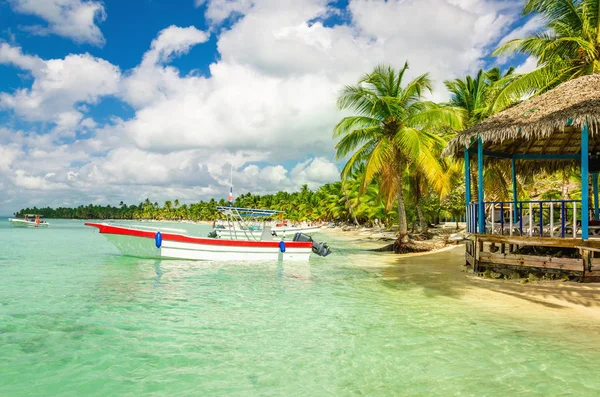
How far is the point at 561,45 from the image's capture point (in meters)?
12.2

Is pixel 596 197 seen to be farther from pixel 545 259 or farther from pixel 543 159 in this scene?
pixel 545 259

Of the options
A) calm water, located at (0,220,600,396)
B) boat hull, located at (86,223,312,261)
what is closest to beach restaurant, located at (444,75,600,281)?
calm water, located at (0,220,600,396)

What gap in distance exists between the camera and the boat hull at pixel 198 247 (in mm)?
13820

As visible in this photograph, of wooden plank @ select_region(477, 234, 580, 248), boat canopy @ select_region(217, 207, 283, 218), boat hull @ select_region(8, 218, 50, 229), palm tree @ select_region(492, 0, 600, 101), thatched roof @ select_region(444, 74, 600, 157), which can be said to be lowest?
boat hull @ select_region(8, 218, 50, 229)

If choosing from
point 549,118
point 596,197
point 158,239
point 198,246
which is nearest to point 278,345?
point 549,118

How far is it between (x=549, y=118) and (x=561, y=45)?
535 cm

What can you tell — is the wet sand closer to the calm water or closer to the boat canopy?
the calm water

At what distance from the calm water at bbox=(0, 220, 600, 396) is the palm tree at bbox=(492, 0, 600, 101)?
7.75m

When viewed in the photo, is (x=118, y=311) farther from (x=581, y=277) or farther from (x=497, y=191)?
(x=497, y=191)

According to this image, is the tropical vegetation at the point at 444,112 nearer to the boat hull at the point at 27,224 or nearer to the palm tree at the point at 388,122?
the palm tree at the point at 388,122

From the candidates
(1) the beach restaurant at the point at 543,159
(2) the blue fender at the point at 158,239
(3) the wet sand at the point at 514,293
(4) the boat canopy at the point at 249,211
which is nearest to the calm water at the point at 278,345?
(3) the wet sand at the point at 514,293

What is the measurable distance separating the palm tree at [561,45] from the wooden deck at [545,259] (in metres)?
5.56

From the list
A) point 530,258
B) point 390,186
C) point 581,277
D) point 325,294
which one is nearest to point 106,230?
point 325,294

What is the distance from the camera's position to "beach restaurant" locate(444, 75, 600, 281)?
8.39 meters
